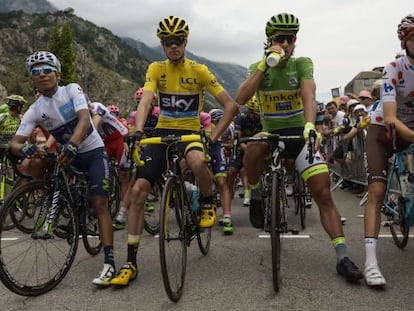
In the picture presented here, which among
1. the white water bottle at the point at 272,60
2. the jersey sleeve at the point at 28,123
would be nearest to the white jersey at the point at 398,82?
the white water bottle at the point at 272,60

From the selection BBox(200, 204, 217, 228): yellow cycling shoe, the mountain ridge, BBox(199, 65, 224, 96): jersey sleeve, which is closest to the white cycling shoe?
BBox(200, 204, 217, 228): yellow cycling shoe

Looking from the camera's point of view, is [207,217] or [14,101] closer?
[207,217]

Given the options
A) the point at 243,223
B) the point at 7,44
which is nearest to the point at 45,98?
the point at 243,223

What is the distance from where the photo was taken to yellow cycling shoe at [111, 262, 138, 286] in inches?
151

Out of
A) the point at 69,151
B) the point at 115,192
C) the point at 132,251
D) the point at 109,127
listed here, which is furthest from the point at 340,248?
the point at 109,127

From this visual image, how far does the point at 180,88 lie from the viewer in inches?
179

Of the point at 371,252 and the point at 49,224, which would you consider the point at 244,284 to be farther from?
the point at 49,224

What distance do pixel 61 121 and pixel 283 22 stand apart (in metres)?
2.42

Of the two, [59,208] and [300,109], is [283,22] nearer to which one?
[300,109]

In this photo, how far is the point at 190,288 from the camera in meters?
3.85

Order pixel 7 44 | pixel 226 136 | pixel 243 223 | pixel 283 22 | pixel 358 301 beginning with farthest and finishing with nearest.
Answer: pixel 7 44
pixel 226 136
pixel 243 223
pixel 283 22
pixel 358 301

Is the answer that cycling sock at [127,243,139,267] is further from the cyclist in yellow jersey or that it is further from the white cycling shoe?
the white cycling shoe

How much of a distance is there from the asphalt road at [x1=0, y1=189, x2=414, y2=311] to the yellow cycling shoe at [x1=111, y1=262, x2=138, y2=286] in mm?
68

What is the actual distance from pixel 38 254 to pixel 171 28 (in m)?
2.95
